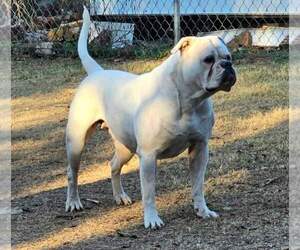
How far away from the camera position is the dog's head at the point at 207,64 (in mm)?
4227

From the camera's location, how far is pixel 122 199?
504 centimetres

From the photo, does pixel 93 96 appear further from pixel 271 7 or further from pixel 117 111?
pixel 271 7

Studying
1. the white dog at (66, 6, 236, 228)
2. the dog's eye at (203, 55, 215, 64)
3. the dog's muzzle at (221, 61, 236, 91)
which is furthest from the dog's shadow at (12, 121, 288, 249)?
the dog's eye at (203, 55, 215, 64)

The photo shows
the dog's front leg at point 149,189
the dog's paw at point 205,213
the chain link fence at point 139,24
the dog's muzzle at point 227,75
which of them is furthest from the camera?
the chain link fence at point 139,24

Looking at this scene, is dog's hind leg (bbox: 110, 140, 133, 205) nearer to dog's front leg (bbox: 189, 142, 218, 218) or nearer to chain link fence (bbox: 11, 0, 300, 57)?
dog's front leg (bbox: 189, 142, 218, 218)

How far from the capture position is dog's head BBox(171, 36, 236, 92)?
4.23 m

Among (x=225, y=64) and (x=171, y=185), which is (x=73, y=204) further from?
(x=225, y=64)

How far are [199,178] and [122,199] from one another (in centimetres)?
61

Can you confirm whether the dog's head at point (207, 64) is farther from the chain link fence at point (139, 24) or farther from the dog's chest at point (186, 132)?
the chain link fence at point (139, 24)

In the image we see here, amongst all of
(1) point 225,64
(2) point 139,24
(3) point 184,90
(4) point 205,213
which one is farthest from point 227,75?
(2) point 139,24

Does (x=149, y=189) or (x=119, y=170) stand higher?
(x=149, y=189)

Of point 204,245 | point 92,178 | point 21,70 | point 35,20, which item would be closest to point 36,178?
point 92,178

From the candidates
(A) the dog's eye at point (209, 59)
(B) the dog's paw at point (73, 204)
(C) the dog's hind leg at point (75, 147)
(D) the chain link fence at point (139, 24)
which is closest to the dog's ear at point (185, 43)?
(A) the dog's eye at point (209, 59)

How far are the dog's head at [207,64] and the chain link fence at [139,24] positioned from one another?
19.5 feet
